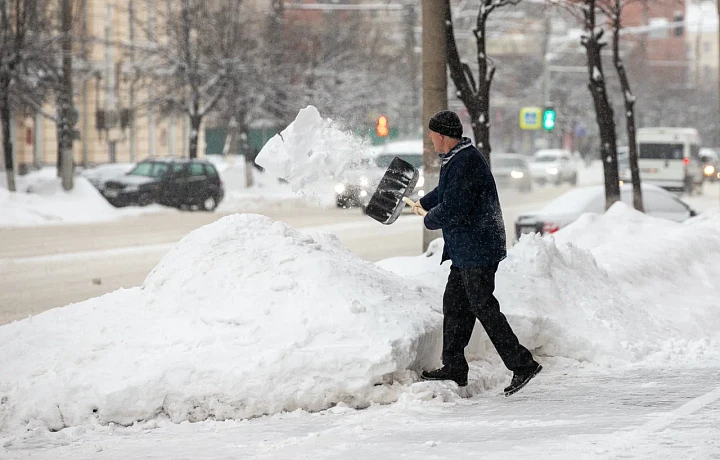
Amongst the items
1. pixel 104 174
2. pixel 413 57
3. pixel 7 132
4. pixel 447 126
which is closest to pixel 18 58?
pixel 7 132

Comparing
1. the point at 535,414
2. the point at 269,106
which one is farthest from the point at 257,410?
the point at 269,106

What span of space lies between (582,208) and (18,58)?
51.8ft

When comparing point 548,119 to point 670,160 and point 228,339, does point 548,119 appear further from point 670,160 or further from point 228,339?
point 228,339

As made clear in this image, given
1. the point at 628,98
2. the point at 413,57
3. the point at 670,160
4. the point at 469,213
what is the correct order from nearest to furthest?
the point at 469,213 → the point at 628,98 → the point at 670,160 → the point at 413,57

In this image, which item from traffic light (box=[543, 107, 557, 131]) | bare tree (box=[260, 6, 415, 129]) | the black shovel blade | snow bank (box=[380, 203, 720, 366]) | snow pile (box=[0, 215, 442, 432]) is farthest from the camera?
bare tree (box=[260, 6, 415, 129])

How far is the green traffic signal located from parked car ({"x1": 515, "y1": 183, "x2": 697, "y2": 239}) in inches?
257

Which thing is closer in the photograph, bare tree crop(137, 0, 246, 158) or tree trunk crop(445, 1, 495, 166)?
tree trunk crop(445, 1, 495, 166)

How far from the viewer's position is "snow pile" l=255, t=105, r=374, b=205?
8.62 m

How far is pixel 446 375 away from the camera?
23.5 feet

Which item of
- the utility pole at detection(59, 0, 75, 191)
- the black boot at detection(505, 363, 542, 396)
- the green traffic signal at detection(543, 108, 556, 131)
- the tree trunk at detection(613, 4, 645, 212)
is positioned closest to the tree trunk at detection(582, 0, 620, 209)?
the tree trunk at detection(613, 4, 645, 212)

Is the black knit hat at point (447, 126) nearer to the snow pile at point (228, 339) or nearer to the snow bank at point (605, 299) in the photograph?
the snow pile at point (228, 339)

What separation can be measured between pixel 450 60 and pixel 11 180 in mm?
15576

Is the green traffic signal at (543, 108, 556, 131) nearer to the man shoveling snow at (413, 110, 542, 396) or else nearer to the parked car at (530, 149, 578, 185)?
the man shoveling snow at (413, 110, 542, 396)

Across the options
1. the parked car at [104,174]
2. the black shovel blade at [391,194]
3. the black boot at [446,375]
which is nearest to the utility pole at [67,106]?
the parked car at [104,174]
